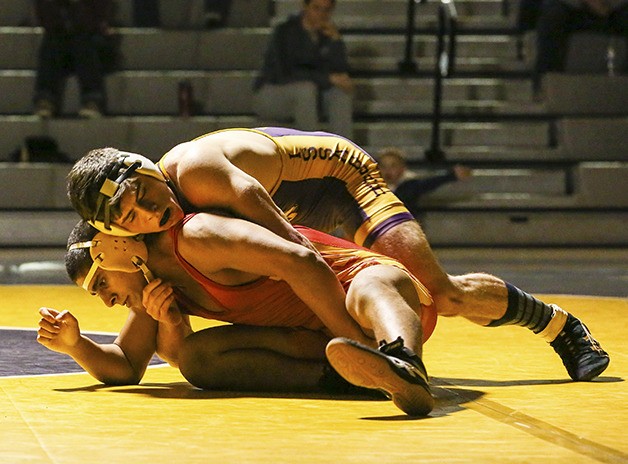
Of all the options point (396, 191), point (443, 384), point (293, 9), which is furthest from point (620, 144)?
point (443, 384)

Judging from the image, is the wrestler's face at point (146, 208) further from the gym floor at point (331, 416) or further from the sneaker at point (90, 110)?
the sneaker at point (90, 110)

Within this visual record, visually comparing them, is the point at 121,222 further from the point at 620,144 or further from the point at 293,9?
the point at 293,9

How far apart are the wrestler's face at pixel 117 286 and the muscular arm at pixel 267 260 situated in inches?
7.5

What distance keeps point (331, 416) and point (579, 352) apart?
39.4 inches

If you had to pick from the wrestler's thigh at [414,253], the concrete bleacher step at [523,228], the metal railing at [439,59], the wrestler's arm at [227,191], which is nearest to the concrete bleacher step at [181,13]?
the metal railing at [439,59]

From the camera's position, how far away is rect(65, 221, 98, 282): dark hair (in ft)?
10.6

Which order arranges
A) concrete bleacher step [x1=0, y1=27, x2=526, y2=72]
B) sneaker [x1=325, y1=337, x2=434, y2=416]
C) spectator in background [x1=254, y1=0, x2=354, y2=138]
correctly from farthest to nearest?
1. concrete bleacher step [x1=0, y1=27, x2=526, y2=72]
2. spectator in background [x1=254, y1=0, x2=354, y2=138]
3. sneaker [x1=325, y1=337, x2=434, y2=416]

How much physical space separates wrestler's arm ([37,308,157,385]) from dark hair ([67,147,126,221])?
0.34 m

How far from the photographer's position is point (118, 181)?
3127 millimetres

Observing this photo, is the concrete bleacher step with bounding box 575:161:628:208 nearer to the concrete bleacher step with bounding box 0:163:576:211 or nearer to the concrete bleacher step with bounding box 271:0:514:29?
the concrete bleacher step with bounding box 0:163:576:211

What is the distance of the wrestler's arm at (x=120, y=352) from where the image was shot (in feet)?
11.1

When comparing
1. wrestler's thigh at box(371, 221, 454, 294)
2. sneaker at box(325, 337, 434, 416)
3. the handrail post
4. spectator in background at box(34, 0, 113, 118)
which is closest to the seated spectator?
the handrail post

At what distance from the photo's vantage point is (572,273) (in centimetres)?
719

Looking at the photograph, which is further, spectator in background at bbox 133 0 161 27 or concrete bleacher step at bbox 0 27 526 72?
spectator in background at bbox 133 0 161 27
